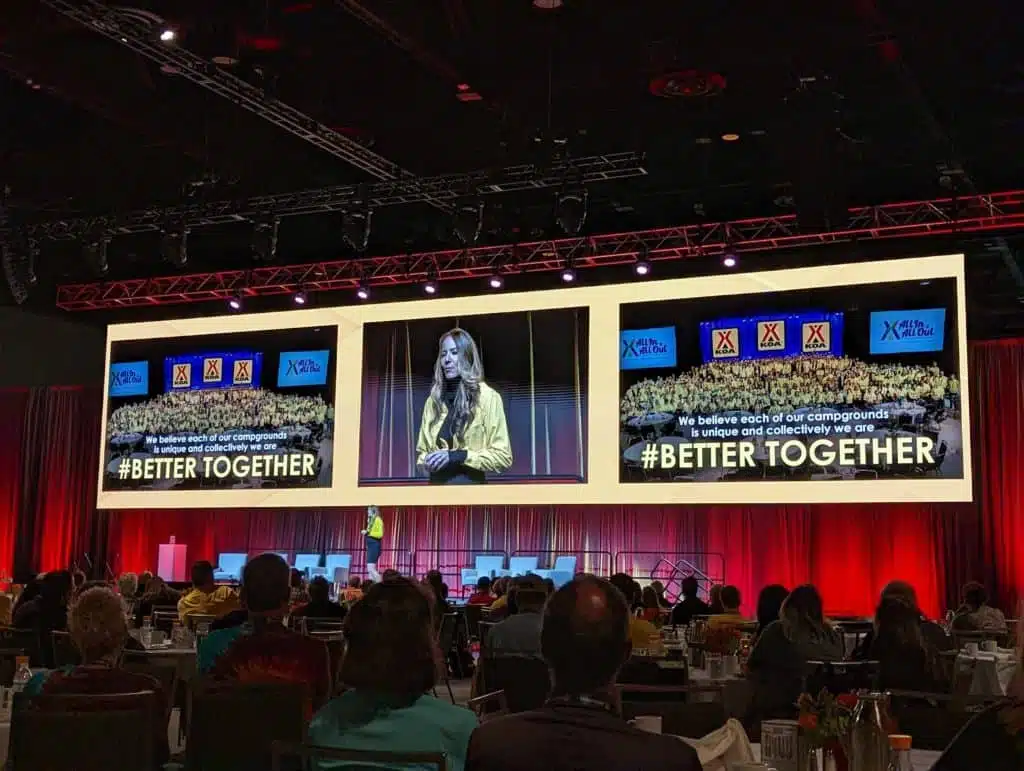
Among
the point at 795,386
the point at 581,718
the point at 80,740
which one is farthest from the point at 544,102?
the point at 581,718

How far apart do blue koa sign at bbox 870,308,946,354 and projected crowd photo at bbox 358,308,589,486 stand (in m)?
3.12

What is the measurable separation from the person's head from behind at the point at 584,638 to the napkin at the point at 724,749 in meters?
0.61

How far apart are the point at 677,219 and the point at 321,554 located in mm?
6565

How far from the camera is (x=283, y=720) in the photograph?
287cm

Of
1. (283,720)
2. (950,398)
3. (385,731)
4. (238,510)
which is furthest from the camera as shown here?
(238,510)

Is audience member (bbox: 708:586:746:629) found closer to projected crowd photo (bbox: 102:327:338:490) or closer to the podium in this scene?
projected crowd photo (bbox: 102:327:338:490)

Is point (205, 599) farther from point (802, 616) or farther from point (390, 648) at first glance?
point (390, 648)

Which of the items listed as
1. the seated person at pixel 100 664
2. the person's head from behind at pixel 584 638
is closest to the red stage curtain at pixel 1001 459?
the seated person at pixel 100 664

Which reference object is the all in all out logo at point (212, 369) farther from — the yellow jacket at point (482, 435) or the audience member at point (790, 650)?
the audience member at point (790, 650)

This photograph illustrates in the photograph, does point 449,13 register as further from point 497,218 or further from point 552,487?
point 552,487

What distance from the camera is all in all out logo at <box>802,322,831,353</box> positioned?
11898 millimetres

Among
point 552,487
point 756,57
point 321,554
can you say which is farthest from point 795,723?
point 321,554

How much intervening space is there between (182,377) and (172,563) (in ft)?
9.80

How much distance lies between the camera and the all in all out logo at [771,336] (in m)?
12.1
